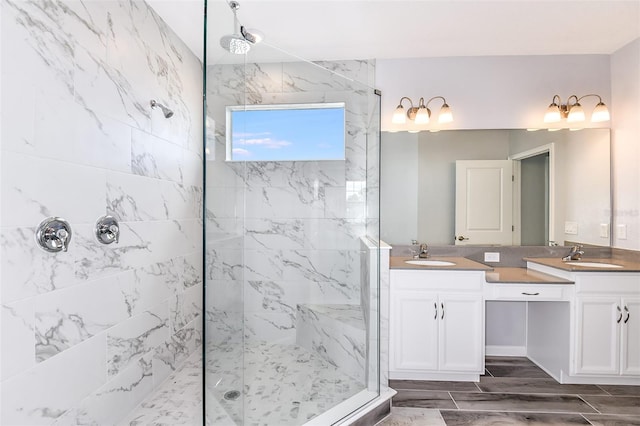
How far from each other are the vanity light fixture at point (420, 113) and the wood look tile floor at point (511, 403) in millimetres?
2055

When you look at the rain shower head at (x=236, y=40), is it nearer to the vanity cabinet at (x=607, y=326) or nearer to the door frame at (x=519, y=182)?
the door frame at (x=519, y=182)

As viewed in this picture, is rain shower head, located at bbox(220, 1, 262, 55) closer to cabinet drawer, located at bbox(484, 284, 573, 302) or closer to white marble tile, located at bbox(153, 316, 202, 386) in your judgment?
white marble tile, located at bbox(153, 316, 202, 386)

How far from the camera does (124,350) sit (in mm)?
1925

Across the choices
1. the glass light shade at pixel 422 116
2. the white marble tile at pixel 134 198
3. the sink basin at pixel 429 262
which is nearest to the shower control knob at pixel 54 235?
the white marble tile at pixel 134 198

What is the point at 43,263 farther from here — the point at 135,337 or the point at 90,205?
the point at 135,337

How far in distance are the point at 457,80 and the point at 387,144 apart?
81 centimetres

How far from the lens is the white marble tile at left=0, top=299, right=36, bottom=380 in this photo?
48.3 inches

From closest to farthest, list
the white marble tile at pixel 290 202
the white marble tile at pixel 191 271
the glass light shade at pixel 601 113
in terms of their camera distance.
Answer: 1. the white marble tile at pixel 290 202
2. the white marble tile at pixel 191 271
3. the glass light shade at pixel 601 113

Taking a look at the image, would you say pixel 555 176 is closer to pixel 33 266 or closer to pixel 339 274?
pixel 339 274

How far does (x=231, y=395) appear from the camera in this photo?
1.64 m

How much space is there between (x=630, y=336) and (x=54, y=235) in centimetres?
350

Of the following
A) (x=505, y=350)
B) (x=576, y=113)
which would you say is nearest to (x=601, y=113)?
(x=576, y=113)

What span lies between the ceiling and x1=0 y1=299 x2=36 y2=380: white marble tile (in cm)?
154

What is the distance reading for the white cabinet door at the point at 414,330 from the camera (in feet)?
8.19
